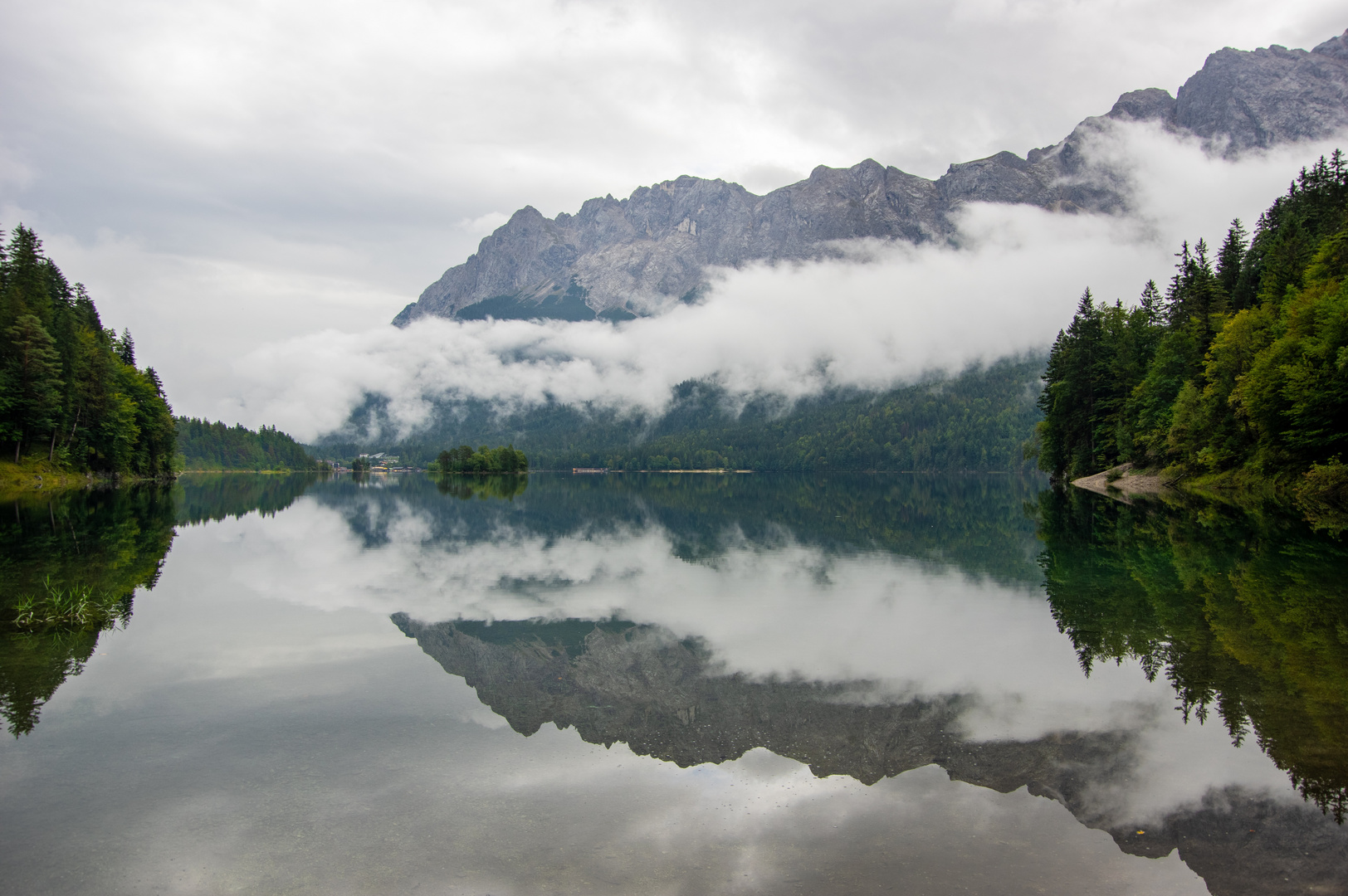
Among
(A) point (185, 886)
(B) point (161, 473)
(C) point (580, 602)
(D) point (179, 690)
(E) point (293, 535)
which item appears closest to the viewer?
(A) point (185, 886)

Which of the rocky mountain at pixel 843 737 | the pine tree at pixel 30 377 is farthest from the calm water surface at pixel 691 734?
the pine tree at pixel 30 377

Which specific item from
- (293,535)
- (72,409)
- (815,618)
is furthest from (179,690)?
(72,409)

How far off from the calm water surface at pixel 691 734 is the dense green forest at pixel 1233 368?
2950cm

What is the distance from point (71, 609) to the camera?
19609 millimetres

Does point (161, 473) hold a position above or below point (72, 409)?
below

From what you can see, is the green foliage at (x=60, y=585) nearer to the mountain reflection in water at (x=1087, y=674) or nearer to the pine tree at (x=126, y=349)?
the mountain reflection in water at (x=1087, y=674)

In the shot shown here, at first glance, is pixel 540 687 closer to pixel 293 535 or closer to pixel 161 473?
pixel 293 535

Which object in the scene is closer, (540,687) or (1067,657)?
Result: (540,687)

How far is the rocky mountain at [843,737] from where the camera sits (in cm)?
795

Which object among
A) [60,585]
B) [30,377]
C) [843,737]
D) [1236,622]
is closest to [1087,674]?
[843,737]

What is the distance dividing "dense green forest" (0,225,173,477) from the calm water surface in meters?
61.4

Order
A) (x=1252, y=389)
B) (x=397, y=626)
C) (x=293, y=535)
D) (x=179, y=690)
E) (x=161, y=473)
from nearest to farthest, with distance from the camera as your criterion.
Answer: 1. (x=179, y=690)
2. (x=397, y=626)
3. (x=293, y=535)
4. (x=1252, y=389)
5. (x=161, y=473)

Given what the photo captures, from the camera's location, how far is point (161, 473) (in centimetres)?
11712

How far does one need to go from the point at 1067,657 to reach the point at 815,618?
6.02m
